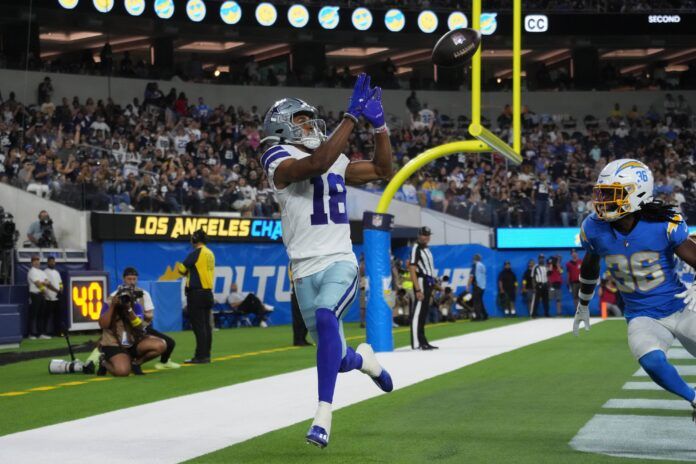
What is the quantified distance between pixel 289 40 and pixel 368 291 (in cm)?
2323

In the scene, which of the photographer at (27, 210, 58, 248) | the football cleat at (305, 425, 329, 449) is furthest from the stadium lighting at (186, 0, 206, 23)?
the football cleat at (305, 425, 329, 449)

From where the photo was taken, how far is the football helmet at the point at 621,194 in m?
6.11

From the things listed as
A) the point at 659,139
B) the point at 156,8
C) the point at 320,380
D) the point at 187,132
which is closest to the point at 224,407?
the point at 320,380

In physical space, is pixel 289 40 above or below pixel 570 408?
above

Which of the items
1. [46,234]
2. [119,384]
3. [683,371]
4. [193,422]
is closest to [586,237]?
[193,422]

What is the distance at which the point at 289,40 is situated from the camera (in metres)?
36.3

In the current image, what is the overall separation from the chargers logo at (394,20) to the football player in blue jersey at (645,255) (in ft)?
94.4

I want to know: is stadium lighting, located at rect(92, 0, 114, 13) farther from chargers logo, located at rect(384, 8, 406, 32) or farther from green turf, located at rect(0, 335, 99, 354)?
green turf, located at rect(0, 335, 99, 354)

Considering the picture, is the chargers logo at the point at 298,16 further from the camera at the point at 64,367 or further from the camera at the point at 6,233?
the camera at the point at 64,367

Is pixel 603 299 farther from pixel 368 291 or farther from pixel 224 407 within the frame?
pixel 224 407

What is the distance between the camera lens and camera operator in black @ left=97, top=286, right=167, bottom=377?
36.4ft

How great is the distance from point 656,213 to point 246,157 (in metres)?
22.8

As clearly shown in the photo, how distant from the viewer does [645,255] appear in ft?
20.1
